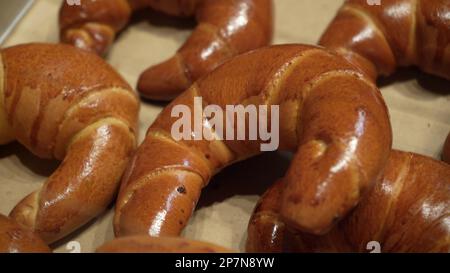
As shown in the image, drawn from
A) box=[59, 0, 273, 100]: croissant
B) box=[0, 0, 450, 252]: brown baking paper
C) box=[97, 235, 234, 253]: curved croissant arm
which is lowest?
box=[0, 0, 450, 252]: brown baking paper

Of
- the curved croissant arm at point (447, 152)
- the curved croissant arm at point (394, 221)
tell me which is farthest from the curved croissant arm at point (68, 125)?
the curved croissant arm at point (447, 152)

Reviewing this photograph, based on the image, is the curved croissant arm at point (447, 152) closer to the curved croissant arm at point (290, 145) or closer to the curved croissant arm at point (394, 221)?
the curved croissant arm at point (394, 221)

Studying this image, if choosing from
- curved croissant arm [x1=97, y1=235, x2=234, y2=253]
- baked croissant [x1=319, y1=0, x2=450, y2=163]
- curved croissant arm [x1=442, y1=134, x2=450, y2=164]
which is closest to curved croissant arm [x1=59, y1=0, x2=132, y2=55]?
baked croissant [x1=319, y1=0, x2=450, y2=163]

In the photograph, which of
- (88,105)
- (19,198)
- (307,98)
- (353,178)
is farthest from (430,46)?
(19,198)

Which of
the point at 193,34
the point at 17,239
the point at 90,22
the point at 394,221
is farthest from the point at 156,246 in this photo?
the point at 90,22

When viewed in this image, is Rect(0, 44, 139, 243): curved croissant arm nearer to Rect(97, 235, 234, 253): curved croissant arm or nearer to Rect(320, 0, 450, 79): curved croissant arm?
Rect(97, 235, 234, 253): curved croissant arm

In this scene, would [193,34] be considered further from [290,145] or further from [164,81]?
[290,145]
